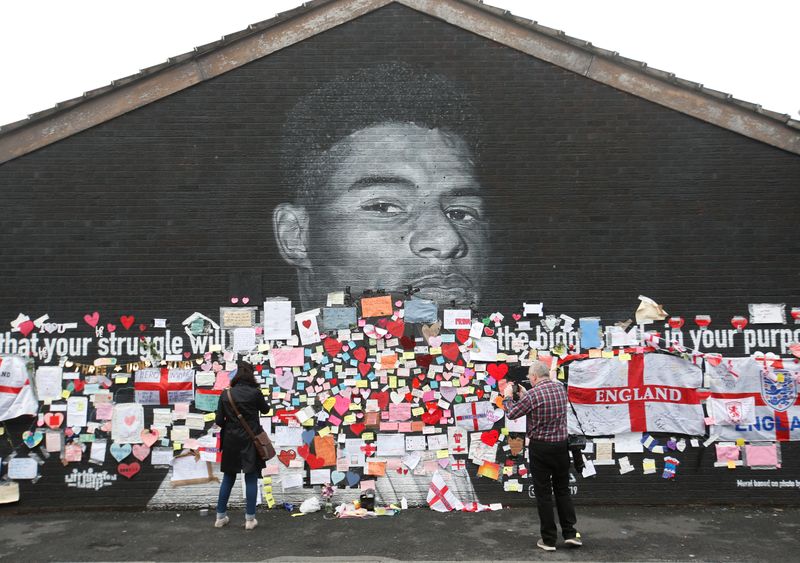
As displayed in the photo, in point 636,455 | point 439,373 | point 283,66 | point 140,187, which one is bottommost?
point 636,455

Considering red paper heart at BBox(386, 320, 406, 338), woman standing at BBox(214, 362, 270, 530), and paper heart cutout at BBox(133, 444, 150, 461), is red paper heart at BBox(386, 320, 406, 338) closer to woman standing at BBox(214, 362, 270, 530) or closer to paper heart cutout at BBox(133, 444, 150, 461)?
woman standing at BBox(214, 362, 270, 530)

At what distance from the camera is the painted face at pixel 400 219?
8078mm

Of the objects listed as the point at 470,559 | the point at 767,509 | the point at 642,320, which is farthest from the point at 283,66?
the point at 767,509

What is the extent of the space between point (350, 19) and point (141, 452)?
5.90 metres

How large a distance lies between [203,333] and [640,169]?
5737 mm

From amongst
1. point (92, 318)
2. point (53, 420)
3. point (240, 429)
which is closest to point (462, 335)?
point (240, 429)

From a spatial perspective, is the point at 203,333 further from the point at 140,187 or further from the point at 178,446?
the point at 140,187

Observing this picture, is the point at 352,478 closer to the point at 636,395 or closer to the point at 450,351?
the point at 450,351

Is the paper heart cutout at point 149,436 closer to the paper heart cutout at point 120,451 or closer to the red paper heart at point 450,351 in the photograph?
the paper heart cutout at point 120,451

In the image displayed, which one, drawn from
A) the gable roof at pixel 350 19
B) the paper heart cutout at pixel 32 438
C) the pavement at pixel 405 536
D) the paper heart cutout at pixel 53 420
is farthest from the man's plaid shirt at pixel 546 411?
the paper heart cutout at pixel 32 438

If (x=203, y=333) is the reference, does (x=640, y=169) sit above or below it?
above

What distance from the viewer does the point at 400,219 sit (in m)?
8.18

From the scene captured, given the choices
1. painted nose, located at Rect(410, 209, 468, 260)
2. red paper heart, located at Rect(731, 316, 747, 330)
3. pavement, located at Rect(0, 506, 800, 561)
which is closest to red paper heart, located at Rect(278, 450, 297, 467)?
pavement, located at Rect(0, 506, 800, 561)

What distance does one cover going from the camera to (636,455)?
7.93 m
